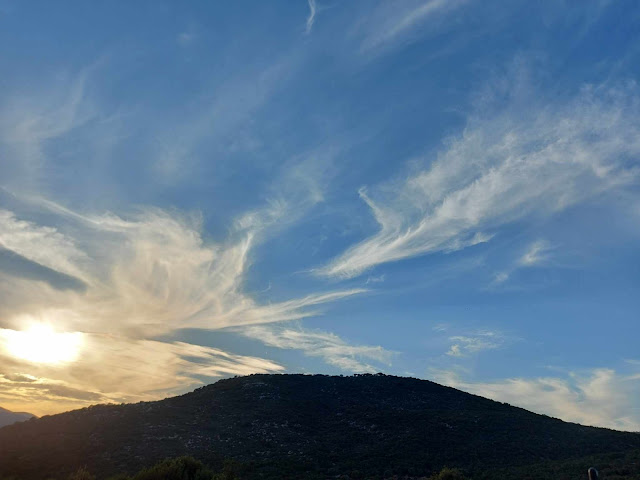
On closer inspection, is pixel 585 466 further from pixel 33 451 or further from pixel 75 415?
pixel 75 415

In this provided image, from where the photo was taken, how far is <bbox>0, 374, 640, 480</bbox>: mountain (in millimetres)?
45000

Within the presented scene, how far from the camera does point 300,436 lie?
5691 cm

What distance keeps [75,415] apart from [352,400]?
46.0m

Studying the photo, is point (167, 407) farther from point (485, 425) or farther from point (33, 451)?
point (485, 425)

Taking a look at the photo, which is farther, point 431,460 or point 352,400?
point 352,400

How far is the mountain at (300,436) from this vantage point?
45.0 m

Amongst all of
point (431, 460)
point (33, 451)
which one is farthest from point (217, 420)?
point (431, 460)

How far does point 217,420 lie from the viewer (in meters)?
61.6

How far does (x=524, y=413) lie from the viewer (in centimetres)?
7256

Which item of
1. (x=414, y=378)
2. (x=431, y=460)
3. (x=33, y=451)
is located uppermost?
(x=414, y=378)

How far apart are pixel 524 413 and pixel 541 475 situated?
38.2 metres

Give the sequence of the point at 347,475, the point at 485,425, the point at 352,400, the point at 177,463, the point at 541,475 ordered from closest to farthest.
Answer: the point at 177,463 < the point at 541,475 < the point at 347,475 < the point at 485,425 < the point at 352,400

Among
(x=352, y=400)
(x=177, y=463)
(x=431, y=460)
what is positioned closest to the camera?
(x=177, y=463)

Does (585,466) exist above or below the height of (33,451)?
above
